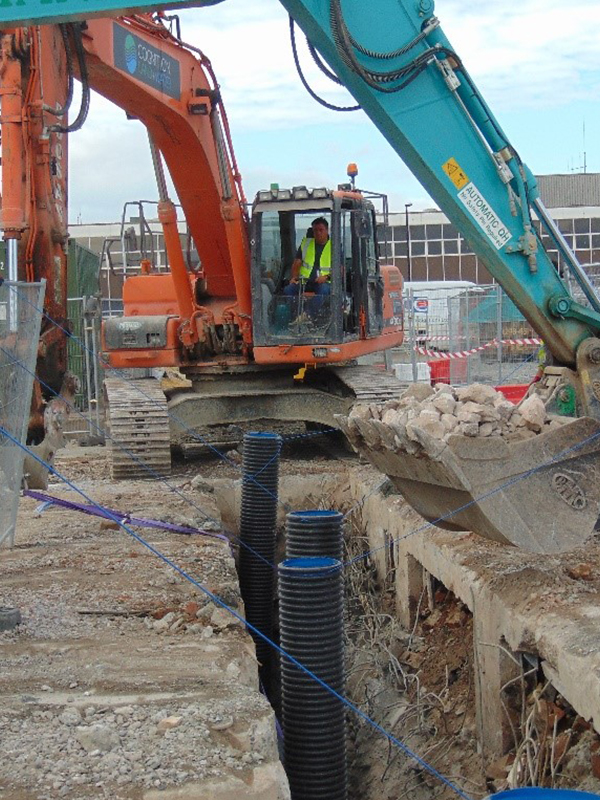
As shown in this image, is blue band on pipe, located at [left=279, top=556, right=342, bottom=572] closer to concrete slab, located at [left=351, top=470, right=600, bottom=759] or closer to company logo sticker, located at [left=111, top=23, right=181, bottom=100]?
concrete slab, located at [left=351, top=470, right=600, bottom=759]

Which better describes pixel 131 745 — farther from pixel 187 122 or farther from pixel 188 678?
pixel 187 122

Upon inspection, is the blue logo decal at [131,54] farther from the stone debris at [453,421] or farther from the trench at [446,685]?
the stone debris at [453,421]

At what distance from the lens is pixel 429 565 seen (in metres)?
7.88

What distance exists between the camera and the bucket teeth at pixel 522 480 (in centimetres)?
570

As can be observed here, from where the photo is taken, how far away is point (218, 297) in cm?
1252

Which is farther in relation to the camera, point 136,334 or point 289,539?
point 136,334

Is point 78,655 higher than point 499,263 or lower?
lower

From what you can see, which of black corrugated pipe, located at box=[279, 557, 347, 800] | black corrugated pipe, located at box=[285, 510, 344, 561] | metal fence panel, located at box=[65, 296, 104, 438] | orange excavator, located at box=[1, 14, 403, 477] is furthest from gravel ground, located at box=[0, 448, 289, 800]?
metal fence panel, located at box=[65, 296, 104, 438]

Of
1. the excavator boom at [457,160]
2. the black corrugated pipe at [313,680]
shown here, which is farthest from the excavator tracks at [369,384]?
the black corrugated pipe at [313,680]

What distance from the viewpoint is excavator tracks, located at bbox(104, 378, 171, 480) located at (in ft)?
37.0

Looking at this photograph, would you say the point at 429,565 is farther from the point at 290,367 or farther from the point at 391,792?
the point at 290,367

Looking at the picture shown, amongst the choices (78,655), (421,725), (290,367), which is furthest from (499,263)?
(290,367)

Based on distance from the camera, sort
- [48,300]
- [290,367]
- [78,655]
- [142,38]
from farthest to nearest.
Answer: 1. [290,367]
2. [142,38]
3. [48,300]
4. [78,655]

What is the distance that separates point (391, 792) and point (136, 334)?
21.6 feet
